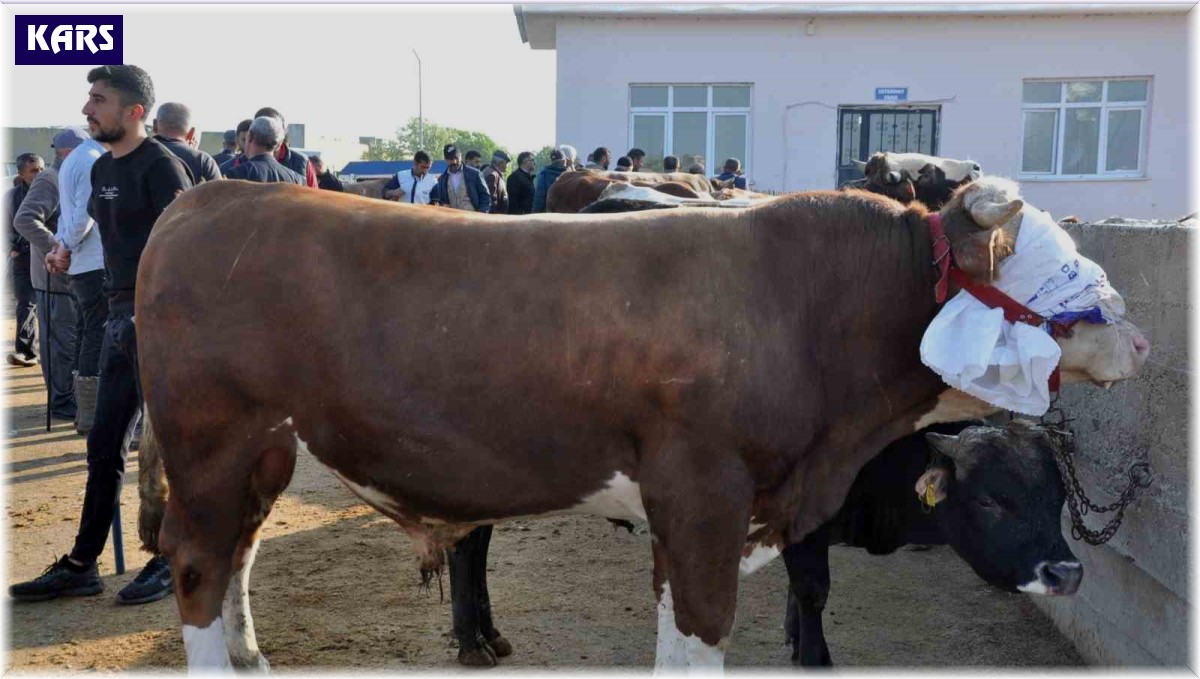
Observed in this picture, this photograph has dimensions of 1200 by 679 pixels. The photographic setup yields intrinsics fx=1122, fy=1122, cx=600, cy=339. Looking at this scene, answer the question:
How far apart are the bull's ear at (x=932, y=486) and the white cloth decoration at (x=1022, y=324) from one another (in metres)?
0.78

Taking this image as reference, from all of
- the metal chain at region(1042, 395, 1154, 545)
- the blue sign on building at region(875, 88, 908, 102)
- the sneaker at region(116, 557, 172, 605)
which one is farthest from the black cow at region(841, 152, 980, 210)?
the blue sign on building at region(875, 88, 908, 102)

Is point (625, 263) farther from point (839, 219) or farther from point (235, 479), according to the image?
point (235, 479)

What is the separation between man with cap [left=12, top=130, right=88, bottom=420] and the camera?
916 cm

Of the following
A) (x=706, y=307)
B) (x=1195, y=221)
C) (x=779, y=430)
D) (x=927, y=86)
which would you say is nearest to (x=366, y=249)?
(x=706, y=307)

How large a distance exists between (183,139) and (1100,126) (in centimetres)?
1942

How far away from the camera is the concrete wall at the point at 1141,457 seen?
13.1ft

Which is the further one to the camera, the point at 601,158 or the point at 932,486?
the point at 601,158

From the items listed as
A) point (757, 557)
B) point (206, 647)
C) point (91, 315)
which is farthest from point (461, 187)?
point (757, 557)

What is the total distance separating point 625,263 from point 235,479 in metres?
1.49

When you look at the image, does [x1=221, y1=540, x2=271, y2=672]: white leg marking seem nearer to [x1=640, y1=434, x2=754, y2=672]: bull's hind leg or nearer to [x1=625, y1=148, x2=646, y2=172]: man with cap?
[x1=640, y1=434, x2=754, y2=672]: bull's hind leg

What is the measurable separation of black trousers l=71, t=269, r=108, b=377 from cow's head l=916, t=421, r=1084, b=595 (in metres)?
4.30

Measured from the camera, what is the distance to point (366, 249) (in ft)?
12.2

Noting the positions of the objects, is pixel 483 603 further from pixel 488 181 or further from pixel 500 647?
pixel 488 181

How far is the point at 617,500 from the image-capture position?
3.72m
